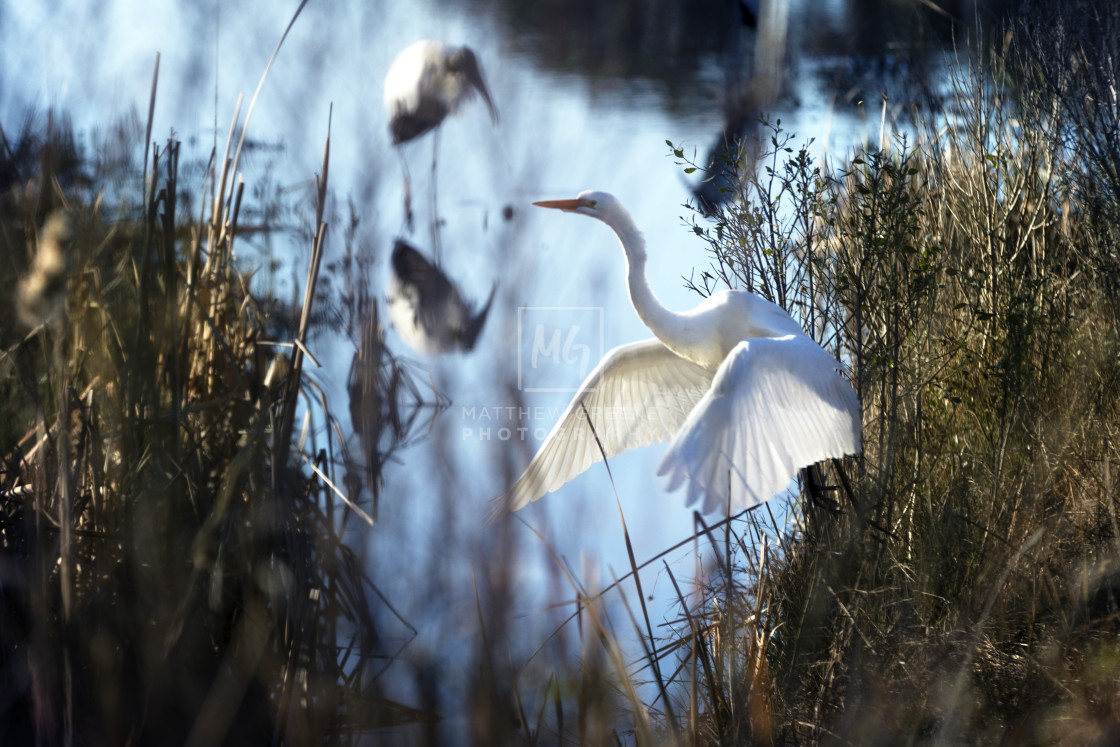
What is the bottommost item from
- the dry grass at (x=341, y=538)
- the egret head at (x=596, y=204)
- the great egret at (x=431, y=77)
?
the dry grass at (x=341, y=538)

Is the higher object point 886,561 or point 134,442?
point 134,442

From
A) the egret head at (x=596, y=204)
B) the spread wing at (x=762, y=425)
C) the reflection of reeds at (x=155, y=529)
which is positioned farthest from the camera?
the egret head at (x=596, y=204)

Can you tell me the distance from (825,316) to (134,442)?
1.31 meters

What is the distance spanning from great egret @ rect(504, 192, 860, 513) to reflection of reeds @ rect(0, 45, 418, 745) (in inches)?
10.8

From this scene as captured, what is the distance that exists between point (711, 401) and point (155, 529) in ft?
2.28

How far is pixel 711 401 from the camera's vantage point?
1064 millimetres

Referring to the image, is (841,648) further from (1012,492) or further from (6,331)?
(6,331)

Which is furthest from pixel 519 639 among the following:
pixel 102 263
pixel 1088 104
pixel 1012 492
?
pixel 1088 104

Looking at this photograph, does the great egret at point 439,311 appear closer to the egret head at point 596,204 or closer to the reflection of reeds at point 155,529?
the reflection of reeds at point 155,529

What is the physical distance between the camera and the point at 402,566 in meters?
0.50

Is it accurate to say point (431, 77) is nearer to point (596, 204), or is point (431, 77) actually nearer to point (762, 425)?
point (596, 204)

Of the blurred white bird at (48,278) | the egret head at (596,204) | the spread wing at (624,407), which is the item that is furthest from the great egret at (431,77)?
the blurred white bird at (48,278)

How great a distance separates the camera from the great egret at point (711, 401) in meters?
1.01

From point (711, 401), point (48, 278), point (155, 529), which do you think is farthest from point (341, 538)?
point (711, 401)
